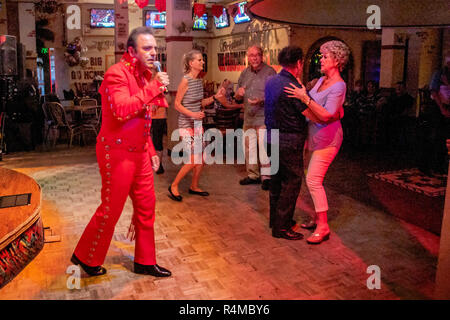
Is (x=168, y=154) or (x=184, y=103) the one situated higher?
(x=184, y=103)

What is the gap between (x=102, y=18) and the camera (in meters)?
14.6

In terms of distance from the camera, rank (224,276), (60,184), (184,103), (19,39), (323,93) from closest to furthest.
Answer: (224,276) < (323,93) < (184,103) < (60,184) < (19,39)

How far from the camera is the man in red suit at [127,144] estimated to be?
95.9 inches

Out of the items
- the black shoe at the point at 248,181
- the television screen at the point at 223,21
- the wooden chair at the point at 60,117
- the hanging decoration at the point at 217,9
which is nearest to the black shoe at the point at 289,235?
the black shoe at the point at 248,181

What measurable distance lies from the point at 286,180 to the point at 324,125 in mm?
536

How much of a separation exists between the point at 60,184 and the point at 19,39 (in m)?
9.82

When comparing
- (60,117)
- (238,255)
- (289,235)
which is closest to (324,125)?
(289,235)

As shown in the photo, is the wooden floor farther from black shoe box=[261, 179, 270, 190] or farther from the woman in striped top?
the woman in striped top

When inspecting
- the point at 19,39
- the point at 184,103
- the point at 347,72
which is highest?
the point at 19,39

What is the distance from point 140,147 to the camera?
2611 mm

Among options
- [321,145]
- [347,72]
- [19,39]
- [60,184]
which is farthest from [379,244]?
[19,39]

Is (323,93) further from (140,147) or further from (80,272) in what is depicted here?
(80,272)

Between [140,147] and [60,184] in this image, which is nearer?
[140,147]

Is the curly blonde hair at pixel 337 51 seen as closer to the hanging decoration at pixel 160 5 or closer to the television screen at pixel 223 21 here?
the hanging decoration at pixel 160 5
